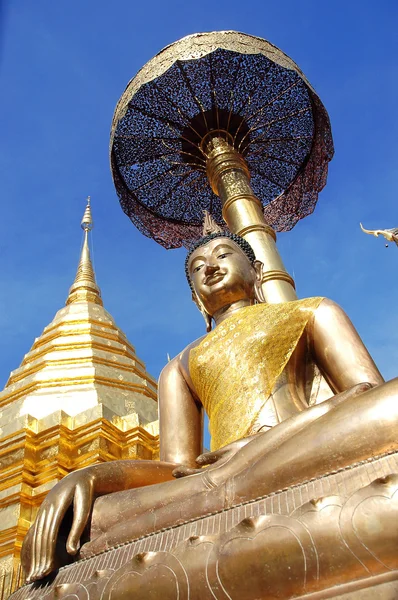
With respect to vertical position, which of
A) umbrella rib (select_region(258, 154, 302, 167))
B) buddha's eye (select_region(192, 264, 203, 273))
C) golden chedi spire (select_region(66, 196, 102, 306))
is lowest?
buddha's eye (select_region(192, 264, 203, 273))

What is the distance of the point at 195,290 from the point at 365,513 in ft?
7.46

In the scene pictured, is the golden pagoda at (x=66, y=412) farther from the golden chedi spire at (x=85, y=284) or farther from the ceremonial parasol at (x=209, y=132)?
the ceremonial parasol at (x=209, y=132)

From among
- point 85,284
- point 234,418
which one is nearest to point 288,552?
point 234,418

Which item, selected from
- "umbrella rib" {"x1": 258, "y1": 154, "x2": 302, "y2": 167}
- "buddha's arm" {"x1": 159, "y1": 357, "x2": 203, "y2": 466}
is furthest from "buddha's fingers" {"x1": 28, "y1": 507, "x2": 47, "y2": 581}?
"umbrella rib" {"x1": 258, "y1": 154, "x2": 302, "y2": 167}

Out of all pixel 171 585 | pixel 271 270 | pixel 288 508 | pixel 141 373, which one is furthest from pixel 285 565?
pixel 141 373

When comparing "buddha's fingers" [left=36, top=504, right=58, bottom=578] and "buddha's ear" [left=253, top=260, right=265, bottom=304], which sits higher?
"buddha's ear" [left=253, top=260, right=265, bottom=304]

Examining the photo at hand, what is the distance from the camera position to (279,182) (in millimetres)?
8086

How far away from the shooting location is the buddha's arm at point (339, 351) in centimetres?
262

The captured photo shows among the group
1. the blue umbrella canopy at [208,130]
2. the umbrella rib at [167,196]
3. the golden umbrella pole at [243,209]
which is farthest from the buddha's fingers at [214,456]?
the umbrella rib at [167,196]

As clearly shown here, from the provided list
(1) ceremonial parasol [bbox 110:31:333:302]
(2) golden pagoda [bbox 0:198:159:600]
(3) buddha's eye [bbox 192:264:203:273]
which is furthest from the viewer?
(1) ceremonial parasol [bbox 110:31:333:302]

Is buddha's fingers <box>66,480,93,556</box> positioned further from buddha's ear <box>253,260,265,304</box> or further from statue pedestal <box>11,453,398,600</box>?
buddha's ear <box>253,260,265,304</box>

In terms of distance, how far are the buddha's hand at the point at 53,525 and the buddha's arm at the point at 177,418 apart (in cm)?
92

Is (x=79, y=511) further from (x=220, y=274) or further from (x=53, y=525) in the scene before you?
(x=220, y=274)

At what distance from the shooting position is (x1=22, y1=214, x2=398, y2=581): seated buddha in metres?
1.73
